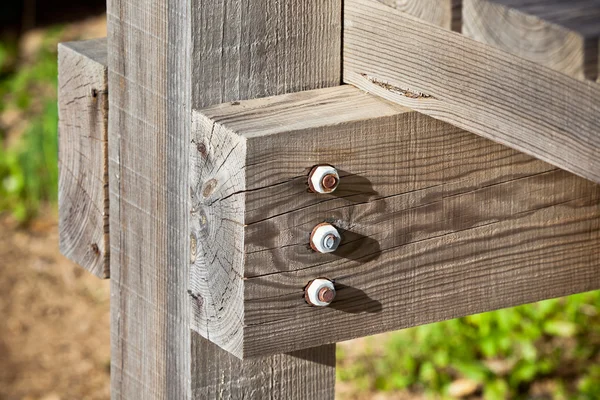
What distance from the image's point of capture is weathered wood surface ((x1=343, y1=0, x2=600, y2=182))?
112 cm

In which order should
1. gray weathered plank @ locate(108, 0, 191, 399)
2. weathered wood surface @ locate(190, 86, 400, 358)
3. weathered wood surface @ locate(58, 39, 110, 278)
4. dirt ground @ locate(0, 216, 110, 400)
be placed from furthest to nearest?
1. dirt ground @ locate(0, 216, 110, 400)
2. weathered wood surface @ locate(58, 39, 110, 278)
3. gray weathered plank @ locate(108, 0, 191, 399)
4. weathered wood surface @ locate(190, 86, 400, 358)

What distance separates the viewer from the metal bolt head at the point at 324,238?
131cm

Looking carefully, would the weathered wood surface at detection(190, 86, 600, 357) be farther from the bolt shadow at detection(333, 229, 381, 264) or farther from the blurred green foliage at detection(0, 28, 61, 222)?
the blurred green foliage at detection(0, 28, 61, 222)

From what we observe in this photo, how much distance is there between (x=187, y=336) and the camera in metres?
1.42

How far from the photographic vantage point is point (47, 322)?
14.3 ft

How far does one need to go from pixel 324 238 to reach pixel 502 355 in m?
2.61

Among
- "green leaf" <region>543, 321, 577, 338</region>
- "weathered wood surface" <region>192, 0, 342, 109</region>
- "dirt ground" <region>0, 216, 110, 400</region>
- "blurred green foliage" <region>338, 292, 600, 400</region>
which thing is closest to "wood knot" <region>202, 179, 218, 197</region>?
"weathered wood surface" <region>192, 0, 342, 109</region>

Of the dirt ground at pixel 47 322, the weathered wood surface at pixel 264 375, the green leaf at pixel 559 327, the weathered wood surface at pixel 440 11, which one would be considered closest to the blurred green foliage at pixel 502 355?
the green leaf at pixel 559 327

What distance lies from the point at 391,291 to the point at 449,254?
11cm

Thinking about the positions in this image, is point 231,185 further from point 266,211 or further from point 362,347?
point 362,347

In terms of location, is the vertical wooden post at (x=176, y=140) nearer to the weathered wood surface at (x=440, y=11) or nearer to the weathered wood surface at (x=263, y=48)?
the weathered wood surface at (x=263, y=48)

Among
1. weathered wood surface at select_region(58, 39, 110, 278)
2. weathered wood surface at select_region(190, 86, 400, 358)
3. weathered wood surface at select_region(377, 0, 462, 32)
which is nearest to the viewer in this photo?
weathered wood surface at select_region(377, 0, 462, 32)

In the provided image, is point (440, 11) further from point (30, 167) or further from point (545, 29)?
point (30, 167)

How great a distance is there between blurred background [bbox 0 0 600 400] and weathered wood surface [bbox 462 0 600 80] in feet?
8.64
